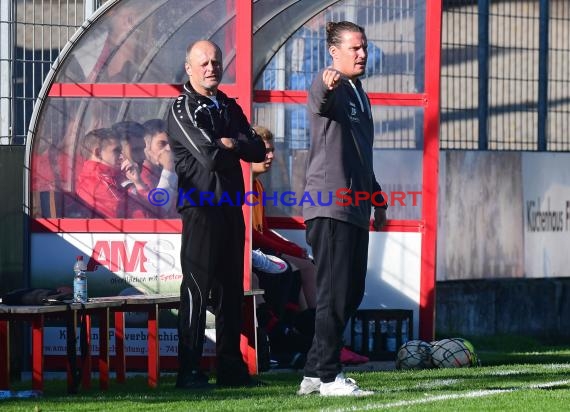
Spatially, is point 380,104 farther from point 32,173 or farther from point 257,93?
point 32,173

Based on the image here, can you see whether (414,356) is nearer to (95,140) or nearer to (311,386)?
(311,386)

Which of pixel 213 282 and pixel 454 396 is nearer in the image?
pixel 454 396

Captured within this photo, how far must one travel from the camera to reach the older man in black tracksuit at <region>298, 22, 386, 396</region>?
8.65m

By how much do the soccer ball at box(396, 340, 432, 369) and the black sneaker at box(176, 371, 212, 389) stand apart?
83.7 inches

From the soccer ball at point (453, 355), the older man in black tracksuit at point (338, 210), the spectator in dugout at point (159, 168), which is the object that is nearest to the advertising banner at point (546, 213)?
the soccer ball at point (453, 355)

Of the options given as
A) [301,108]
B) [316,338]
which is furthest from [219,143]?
[301,108]

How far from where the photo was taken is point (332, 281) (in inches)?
343

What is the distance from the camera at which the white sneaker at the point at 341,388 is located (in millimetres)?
8594

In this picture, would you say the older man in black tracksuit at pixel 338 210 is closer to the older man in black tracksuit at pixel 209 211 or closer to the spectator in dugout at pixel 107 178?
the older man in black tracksuit at pixel 209 211

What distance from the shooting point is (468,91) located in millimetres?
15648

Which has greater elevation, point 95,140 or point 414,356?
point 95,140

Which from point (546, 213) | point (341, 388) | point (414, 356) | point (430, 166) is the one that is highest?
point (430, 166)

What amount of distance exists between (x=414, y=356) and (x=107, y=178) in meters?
2.57

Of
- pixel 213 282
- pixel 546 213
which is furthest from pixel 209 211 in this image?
pixel 546 213
